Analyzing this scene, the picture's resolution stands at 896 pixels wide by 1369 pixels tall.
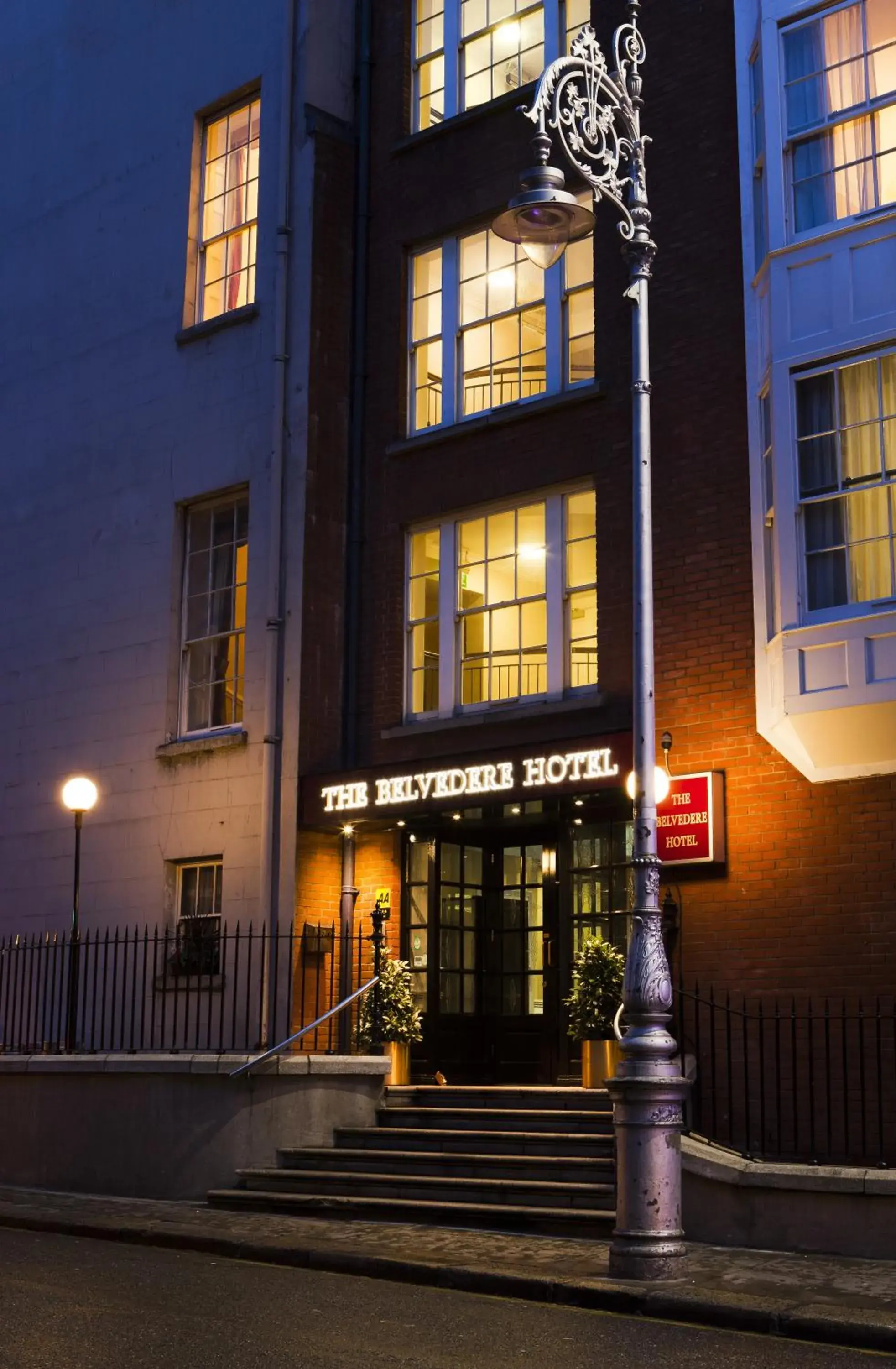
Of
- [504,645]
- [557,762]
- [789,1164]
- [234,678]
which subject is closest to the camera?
[789,1164]

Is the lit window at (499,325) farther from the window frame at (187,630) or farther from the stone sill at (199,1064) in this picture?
the stone sill at (199,1064)

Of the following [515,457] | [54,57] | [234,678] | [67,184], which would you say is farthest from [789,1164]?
[54,57]

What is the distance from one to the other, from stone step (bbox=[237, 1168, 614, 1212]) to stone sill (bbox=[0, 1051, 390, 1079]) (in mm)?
930

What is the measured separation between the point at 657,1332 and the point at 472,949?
8.50 m

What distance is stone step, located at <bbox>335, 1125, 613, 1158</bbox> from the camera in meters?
13.7

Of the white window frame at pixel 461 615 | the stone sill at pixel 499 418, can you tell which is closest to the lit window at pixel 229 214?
the stone sill at pixel 499 418

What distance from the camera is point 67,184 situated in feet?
73.1

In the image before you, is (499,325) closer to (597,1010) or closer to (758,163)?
(758,163)

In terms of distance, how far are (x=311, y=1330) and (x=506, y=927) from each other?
8.66 meters

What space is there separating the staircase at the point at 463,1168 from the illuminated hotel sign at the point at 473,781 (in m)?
2.79

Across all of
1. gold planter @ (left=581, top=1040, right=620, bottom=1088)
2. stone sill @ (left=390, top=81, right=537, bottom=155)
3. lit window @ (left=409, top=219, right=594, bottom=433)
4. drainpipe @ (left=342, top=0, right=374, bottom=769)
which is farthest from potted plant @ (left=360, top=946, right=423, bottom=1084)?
stone sill @ (left=390, top=81, right=537, bottom=155)

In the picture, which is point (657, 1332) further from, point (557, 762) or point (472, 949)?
point (472, 949)

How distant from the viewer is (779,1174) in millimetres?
11688

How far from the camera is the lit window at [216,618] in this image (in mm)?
19125
